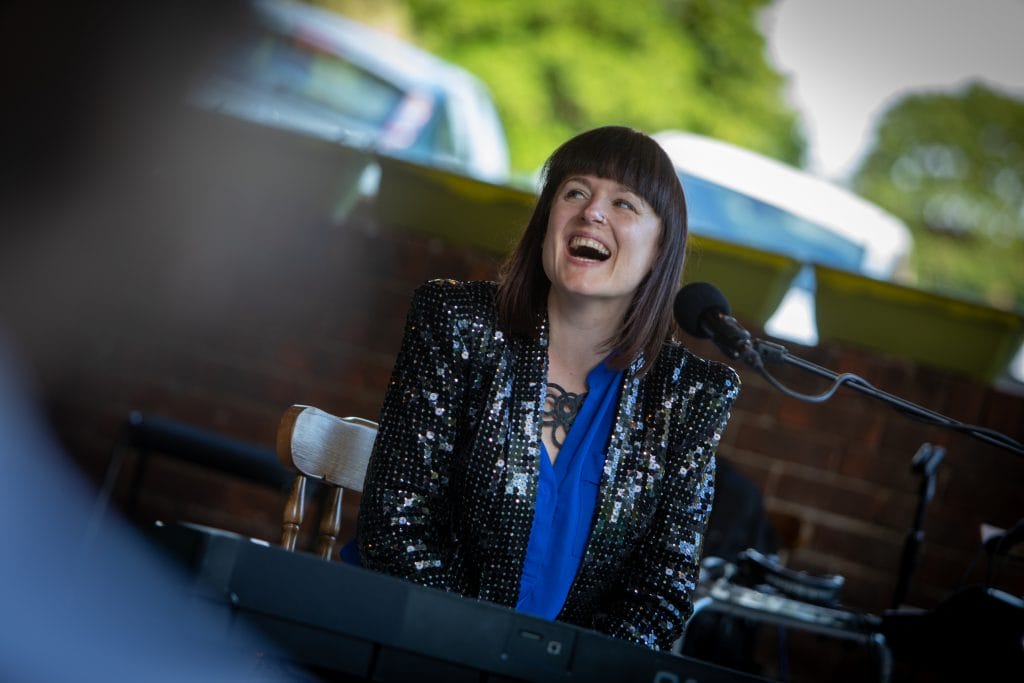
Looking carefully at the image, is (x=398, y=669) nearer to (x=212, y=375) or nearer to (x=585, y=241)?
(x=585, y=241)

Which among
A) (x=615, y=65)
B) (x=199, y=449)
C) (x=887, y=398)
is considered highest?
(x=615, y=65)

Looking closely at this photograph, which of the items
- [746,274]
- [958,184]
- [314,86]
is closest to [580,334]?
[746,274]

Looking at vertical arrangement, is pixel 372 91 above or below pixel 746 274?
above

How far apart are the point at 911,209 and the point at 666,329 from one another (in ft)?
42.9

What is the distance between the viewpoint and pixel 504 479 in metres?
1.52

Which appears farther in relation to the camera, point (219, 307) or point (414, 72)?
point (414, 72)

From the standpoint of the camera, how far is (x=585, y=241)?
160cm

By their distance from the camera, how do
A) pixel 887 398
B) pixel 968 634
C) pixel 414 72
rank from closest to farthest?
pixel 887 398, pixel 968 634, pixel 414 72

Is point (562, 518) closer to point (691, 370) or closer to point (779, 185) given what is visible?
point (691, 370)

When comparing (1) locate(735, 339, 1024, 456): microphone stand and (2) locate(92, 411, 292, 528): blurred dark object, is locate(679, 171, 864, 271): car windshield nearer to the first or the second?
(2) locate(92, 411, 292, 528): blurred dark object

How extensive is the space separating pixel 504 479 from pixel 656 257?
0.42 meters

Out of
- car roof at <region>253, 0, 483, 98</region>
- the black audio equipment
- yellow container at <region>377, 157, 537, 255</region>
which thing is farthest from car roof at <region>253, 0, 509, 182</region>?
the black audio equipment

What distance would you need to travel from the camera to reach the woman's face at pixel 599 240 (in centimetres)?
161

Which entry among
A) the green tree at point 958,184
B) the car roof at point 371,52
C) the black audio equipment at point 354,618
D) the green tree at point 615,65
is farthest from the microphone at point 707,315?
the green tree at point 958,184
